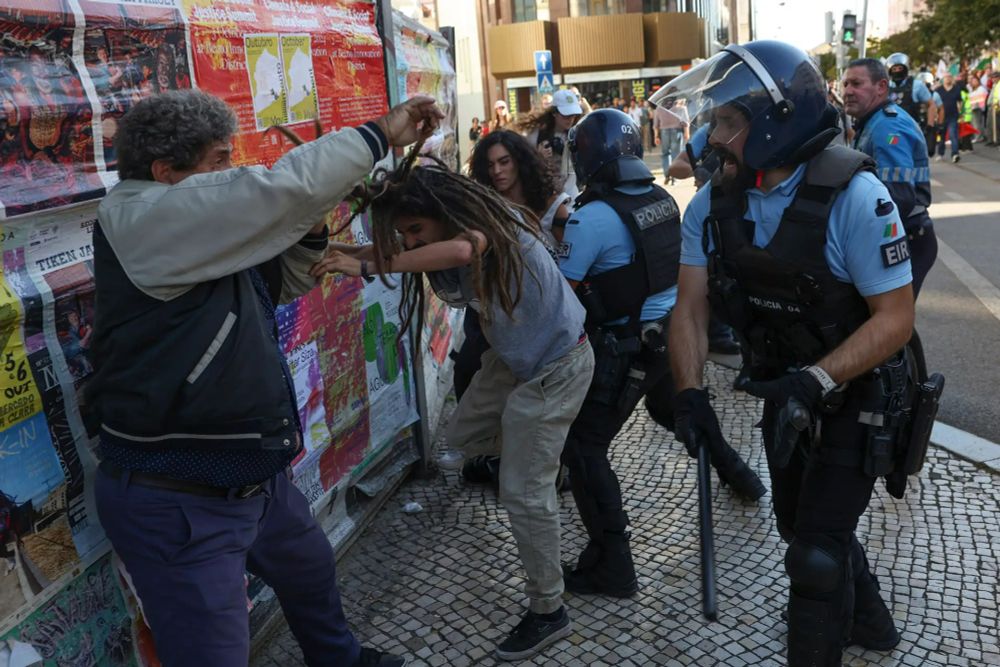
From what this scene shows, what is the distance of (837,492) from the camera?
260 centimetres

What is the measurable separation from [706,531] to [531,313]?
885 mm

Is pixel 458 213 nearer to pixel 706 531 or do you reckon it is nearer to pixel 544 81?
pixel 706 531

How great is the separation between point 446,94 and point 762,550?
378 centimetres

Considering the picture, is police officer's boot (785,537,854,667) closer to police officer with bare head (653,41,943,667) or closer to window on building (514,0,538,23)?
police officer with bare head (653,41,943,667)

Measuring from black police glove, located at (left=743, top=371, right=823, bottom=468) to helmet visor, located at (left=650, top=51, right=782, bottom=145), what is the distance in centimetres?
71

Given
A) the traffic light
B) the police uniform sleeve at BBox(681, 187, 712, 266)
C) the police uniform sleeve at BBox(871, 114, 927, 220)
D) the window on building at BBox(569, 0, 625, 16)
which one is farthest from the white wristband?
the window on building at BBox(569, 0, 625, 16)

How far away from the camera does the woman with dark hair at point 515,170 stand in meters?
4.06

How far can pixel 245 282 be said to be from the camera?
7.20 feet

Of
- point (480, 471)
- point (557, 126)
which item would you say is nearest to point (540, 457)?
point (480, 471)

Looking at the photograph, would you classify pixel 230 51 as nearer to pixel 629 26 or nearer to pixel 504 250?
pixel 504 250

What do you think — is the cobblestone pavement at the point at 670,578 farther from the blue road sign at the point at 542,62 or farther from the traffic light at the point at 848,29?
the traffic light at the point at 848,29

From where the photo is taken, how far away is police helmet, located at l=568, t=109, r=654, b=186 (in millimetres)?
3465

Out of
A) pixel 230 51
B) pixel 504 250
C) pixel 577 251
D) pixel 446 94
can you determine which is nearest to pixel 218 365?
pixel 504 250

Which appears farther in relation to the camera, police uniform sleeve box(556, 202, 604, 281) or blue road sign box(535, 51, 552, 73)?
blue road sign box(535, 51, 552, 73)
